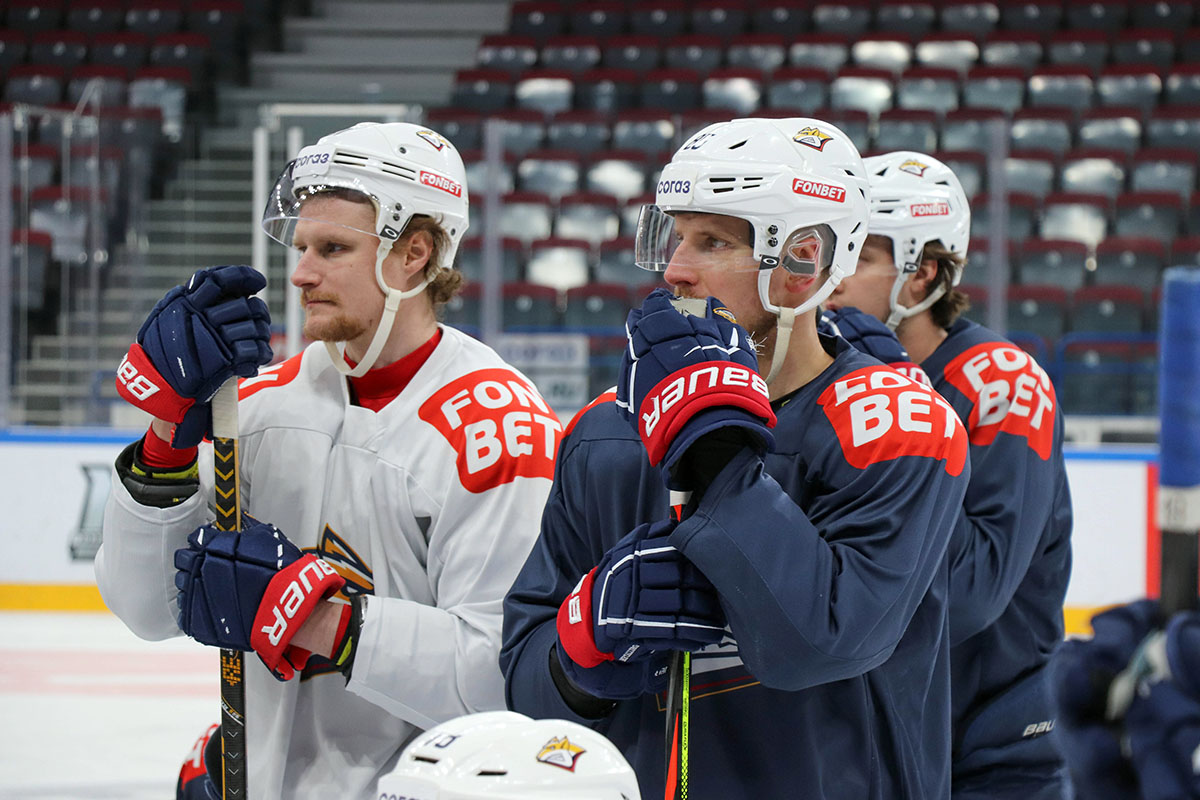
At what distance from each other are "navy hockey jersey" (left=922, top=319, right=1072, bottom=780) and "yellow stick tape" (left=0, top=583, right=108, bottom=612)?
17.3 ft

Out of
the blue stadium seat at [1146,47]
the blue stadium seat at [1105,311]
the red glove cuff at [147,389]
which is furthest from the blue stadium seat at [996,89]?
the red glove cuff at [147,389]

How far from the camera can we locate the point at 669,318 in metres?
1.45

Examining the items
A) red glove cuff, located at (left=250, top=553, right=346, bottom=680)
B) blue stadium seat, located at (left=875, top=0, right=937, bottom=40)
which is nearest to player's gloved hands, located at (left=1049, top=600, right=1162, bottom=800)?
red glove cuff, located at (left=250, top=553, right=346, bottom=680)

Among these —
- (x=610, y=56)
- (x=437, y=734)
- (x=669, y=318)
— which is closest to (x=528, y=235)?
(x=610, y=56)

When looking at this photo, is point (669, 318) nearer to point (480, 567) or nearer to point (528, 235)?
point (480, 567)

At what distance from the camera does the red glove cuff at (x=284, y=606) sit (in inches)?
69.2

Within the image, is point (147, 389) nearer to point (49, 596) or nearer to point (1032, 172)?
point (49, 596)

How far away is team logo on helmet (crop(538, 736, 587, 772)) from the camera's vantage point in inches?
38.6

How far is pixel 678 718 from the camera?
1502 millimetres

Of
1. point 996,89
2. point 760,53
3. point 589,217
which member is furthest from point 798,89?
point 589,217

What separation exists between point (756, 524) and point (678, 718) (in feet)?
0.82

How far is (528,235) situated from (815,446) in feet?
19.4

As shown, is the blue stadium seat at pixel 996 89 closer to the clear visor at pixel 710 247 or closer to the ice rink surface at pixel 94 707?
the ice rink surface at pixel 94 707

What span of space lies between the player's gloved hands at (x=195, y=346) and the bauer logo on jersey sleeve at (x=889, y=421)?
0.72m
